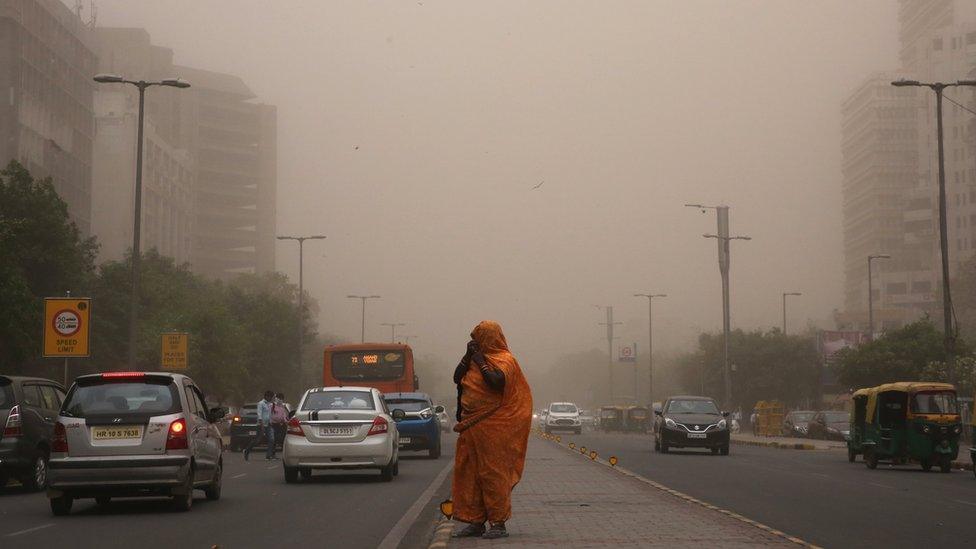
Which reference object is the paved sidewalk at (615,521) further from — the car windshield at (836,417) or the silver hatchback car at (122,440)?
the car windshield at (836,417)

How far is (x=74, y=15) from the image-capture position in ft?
343

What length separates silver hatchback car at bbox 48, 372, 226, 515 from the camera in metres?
16.4

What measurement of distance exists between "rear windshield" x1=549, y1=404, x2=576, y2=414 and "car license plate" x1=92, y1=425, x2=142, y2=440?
60.7 metres

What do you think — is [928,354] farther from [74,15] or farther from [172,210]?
[172,210]

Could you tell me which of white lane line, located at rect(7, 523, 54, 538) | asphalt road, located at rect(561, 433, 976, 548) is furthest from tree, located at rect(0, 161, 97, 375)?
white lane line, located at rect(7, 523, 54, 538)

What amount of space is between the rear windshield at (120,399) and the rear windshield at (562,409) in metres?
60.4

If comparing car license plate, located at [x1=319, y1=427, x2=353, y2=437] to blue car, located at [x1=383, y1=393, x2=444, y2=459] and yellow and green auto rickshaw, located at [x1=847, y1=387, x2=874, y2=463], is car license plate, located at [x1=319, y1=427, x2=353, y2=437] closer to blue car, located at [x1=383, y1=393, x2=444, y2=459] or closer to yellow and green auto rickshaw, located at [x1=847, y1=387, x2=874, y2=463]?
blue car, located at [x1=383, y1=393, x2=444, y2=459]

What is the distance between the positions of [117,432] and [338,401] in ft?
23.6

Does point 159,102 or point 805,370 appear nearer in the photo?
point 805,370

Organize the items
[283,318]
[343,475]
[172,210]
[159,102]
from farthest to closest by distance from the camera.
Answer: [159,102]
[172,210]
[283,318]
[343,475]

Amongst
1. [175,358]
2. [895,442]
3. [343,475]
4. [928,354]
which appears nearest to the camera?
[343,475]

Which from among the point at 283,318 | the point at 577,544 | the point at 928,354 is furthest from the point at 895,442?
the point at 283,318

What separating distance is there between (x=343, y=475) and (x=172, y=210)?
13389 centimetres

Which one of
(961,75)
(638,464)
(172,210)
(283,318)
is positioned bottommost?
(638,464)
